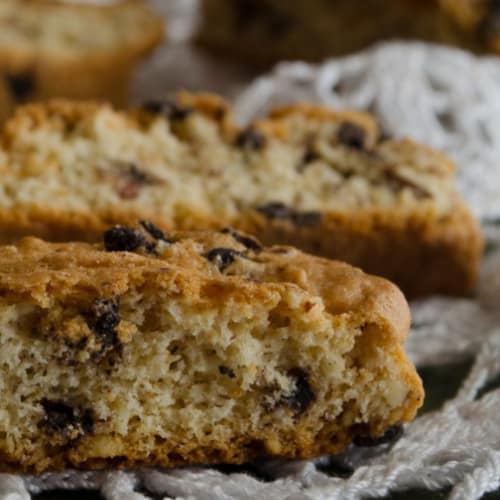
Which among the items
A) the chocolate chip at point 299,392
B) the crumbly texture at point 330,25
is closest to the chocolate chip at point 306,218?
the chocolate chip at point 299,392

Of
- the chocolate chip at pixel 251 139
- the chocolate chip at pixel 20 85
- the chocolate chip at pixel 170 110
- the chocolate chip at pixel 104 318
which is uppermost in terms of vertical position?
the chocolate chip at pixel 251 139

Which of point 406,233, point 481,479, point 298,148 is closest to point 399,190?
point 406,233

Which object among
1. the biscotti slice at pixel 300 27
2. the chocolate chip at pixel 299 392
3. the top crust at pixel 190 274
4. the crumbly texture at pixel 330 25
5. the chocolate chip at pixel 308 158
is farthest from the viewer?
the biscotti slice at pixel 300 27

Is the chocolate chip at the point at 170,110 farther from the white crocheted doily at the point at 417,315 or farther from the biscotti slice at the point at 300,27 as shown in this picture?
the biscotti slice at the point at 300,27

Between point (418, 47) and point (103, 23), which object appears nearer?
point (418, 47)

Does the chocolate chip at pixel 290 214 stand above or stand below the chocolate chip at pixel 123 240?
below

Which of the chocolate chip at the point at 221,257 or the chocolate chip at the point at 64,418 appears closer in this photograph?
the chocolate chip at the point at 64,418

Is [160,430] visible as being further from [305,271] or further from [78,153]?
[78,153]
